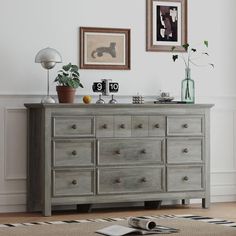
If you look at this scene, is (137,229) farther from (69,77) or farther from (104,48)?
(104,48)

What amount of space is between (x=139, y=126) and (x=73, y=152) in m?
0.63

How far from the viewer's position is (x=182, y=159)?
20.6 ft

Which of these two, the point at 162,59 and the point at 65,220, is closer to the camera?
the point at 65,220

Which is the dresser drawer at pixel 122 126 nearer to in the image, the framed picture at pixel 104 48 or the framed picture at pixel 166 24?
the framed picture at pixel 104 48

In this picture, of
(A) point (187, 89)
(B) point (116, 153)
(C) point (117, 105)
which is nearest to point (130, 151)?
(B) point (116, 153)

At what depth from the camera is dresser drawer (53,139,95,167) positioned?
5.89 meters

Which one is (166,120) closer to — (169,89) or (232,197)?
(169,89)

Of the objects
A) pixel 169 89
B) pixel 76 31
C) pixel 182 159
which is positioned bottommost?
pixel 182 159

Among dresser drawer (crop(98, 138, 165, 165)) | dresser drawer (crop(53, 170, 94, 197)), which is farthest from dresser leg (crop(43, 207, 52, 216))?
dresser drawer (crop(98, 138, 165, 165))

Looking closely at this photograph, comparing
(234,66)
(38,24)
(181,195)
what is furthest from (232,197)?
(38,24)

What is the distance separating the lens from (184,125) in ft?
20.6

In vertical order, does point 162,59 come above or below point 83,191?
above

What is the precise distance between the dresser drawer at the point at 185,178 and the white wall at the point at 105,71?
0.52 m

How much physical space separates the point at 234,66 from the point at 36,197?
2.31 meters
